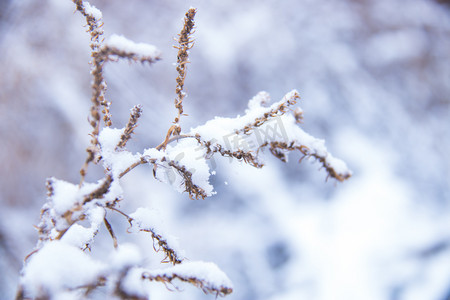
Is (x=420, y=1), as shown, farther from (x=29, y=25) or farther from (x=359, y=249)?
(x=29, y=25)

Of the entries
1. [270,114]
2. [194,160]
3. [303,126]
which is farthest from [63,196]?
[303,126]

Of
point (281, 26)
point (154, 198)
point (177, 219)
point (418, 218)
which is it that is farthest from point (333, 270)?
point (281, 26)

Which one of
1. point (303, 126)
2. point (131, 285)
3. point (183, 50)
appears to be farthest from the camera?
point (303, 126)

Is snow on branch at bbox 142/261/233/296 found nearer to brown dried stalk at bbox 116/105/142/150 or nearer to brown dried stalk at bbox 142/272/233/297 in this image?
brown dried stalk at bbox 142/272/233/297

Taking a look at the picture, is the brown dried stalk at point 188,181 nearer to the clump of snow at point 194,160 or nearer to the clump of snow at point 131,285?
the clump of snow at point 194,160

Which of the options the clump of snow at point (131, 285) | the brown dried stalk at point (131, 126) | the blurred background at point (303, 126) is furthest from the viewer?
the blurred background at point (303, 126)

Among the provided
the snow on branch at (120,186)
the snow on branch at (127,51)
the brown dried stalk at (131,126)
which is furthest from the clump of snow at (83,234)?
the snow on branch at (127,51)

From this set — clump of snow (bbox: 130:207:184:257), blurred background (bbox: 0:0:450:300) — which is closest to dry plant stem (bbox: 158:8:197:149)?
clump of snow (bbox: 130:207:184:257)

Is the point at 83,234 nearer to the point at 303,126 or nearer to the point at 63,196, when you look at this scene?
the point at 63,196
